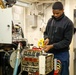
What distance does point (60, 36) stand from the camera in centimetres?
277

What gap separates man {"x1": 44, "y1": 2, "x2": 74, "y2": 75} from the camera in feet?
8.86

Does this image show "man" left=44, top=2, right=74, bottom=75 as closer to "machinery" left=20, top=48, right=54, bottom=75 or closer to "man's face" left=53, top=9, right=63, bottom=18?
"man's face" left=53, top=9, right=63, bottom=18

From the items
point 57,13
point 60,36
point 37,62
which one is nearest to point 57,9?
point 57,13

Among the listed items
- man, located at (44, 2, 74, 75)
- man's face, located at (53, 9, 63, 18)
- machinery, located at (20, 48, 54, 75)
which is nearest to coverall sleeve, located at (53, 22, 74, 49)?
man, located at (44, 2, 74, 75)

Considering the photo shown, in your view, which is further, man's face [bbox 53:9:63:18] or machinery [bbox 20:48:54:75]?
man's face [bbox 53:9:63:18]

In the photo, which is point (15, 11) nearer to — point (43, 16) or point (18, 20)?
point (18, 20)

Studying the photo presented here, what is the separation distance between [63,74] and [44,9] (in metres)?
3.09

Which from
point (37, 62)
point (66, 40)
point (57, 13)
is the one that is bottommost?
point (37, 62)

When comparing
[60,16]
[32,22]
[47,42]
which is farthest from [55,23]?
[32,22]

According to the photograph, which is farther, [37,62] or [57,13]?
[57,13]

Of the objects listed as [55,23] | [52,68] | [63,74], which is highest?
[55,23]

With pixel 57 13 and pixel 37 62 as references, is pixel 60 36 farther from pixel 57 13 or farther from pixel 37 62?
pixel 37 62

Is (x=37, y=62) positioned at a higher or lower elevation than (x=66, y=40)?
lower

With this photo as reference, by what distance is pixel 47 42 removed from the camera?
2.75 metres
